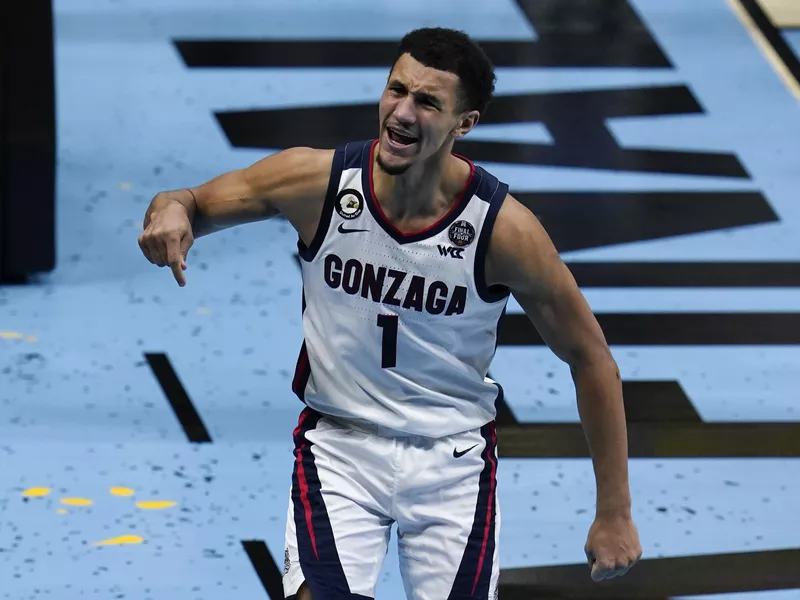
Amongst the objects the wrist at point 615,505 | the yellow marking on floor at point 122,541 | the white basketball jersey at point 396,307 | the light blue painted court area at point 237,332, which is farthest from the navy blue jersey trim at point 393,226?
the yellow marking on floor at point 122,541

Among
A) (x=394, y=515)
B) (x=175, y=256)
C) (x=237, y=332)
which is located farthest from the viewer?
(x=237, y=332)

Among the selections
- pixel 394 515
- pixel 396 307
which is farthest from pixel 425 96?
pixel 394 515

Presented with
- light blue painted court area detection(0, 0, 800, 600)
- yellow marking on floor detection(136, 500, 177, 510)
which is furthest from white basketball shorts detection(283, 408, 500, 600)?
yellow marking on floor detection(136, 500, 177, 510)

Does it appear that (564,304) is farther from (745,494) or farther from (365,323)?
(745,494)

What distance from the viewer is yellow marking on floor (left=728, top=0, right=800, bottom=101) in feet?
26.9

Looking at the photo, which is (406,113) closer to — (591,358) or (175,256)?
(175,256)

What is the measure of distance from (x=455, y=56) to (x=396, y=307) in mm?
520

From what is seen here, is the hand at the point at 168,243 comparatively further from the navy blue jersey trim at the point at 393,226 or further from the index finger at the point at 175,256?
the navy blue jersey trim at the point at 393,226

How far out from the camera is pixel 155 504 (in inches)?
177

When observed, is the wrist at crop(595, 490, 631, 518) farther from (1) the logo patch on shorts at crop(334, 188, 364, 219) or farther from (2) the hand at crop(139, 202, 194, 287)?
(2) the hand at crop(139, 202, 194, 287)

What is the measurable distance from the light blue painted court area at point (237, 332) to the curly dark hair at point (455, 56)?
1697mm

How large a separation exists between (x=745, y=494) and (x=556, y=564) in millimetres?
817

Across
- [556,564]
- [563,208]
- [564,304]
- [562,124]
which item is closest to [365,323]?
[564,304]

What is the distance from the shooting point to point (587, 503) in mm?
4695
